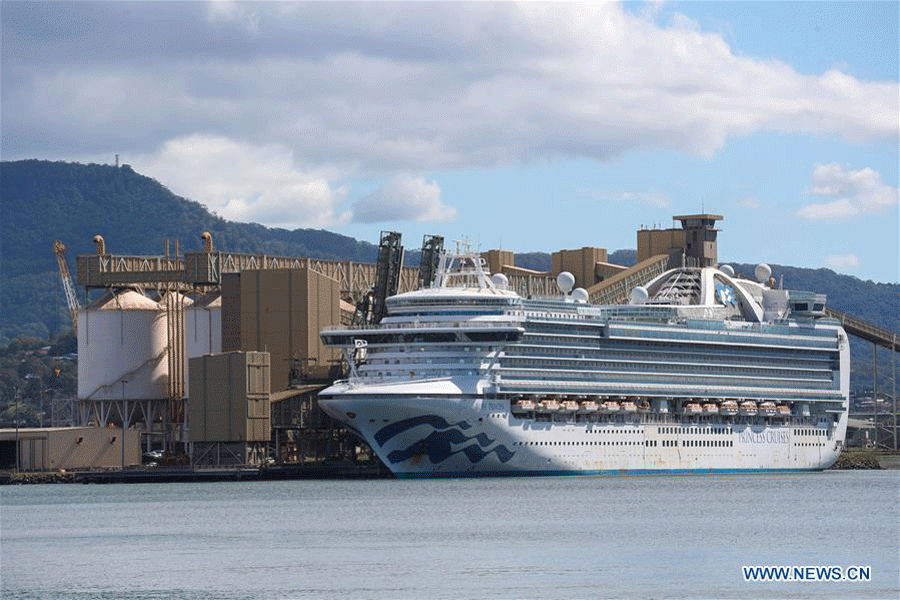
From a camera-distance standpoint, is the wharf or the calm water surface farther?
the wharf

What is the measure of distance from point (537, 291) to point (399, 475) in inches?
2136

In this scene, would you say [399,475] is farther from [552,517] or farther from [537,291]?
[537,291]

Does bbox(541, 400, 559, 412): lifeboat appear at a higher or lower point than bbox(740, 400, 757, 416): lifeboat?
higher

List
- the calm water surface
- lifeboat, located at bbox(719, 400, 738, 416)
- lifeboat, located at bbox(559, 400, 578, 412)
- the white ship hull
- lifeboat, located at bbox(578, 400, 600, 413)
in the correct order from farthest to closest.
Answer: lifeboat, located at bbox(719, 400, 738, 416)
lifeboat, located at bbox(578, 400, 600, 413)
lifeboat, located at bbox(559, 400, 578, 412)
the white ship hull
the calm water surface

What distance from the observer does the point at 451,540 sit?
68688 mm

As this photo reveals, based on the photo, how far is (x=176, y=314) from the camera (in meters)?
142

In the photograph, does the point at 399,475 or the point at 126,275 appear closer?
the point at 399,475

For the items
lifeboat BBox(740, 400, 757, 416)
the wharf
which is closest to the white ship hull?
lifeboat BBox(740, 400, 757, 416)

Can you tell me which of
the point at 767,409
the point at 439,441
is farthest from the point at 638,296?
the point at 439,441

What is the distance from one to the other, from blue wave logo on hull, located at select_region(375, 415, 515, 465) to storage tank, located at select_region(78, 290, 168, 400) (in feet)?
135

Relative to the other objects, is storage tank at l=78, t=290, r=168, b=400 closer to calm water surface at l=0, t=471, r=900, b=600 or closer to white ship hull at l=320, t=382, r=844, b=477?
calm water surface at l=0, t=471, r=900, b=600

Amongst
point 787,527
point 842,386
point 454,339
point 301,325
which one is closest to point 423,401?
point 454,339

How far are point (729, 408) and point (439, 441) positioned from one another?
25.9 m

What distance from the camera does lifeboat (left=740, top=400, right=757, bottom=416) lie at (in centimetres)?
12356
